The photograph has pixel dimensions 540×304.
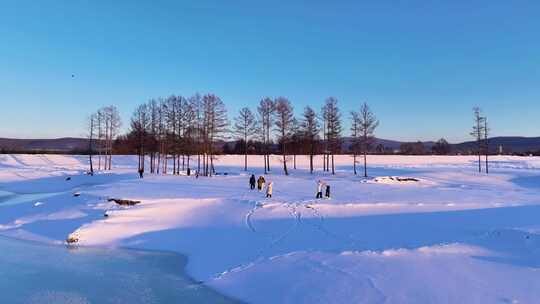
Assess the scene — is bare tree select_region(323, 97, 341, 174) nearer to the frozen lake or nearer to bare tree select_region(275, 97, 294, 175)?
bare tree select_region(275, 97, 294, 175)

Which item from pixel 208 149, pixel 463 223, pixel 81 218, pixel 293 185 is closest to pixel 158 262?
pixel 81 218

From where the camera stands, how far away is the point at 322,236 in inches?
729

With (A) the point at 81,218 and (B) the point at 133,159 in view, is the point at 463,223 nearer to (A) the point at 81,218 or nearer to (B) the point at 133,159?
(A) the point at 81,218

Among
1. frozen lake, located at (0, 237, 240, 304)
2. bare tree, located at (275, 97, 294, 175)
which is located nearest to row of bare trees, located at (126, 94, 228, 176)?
bare tree, located at (275, 97, 294, 175)

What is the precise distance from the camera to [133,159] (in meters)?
79.2

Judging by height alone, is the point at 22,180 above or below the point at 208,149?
below

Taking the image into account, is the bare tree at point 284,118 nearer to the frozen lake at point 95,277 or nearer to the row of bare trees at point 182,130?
the row of bare trees at point 182,130

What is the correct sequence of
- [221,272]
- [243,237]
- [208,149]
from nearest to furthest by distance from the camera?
[221,272] → [243,237] → [208,149]

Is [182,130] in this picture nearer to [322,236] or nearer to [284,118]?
[284,118]

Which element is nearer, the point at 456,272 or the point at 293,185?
the point at 456,272

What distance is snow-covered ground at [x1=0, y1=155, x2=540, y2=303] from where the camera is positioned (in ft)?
38.8

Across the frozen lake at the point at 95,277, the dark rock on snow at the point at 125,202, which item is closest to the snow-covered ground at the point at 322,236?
the dark rock on snow at the point at 125,202

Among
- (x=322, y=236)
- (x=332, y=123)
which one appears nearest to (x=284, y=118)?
(x=332, y=123)

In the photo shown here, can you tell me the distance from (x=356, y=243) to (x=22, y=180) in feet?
167
